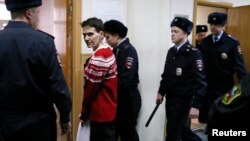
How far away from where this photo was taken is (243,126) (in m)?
0.98

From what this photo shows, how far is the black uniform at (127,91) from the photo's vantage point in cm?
266

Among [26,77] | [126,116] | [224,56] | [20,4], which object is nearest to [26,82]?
[26,77]

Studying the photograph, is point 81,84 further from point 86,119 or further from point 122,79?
point 86,119

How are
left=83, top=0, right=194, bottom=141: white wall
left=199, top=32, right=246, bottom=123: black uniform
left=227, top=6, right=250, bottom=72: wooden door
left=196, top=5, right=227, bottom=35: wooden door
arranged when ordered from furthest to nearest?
1. left=196, top=5, right=227, bottom=35: wooden door
2. left=227, top=6, right=250, bottom=72: wooden door
3. left=199, top=32, right=246, bottom=123: black uniform
4. left=83, top=0, right=194, bottom=141: white wall

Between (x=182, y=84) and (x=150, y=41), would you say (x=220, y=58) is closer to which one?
(x=150, y=41)

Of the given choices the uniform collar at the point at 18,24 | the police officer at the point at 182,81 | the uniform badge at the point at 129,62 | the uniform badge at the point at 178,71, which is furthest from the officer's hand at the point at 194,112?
the uniform collar at the point at 18,24

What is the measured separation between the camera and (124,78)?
8.70 ft

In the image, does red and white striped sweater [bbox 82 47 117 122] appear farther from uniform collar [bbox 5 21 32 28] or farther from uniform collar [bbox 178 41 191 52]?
uniform collar [bbox 178 41 191 52]

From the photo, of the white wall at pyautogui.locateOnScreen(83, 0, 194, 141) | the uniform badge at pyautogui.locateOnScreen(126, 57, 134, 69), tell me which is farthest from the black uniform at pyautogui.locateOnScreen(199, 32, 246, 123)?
the uniform badge at pyautogui.locateOnScreen(126, 57, 134, 69)

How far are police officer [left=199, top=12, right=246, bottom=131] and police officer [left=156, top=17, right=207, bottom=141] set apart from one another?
31.4 inches

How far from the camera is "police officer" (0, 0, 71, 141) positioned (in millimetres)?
1538

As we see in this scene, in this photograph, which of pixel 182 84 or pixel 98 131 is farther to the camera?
pixel 182 84

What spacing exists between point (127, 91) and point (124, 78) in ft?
0.50

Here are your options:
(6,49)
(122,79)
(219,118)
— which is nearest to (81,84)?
(122,79)
